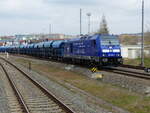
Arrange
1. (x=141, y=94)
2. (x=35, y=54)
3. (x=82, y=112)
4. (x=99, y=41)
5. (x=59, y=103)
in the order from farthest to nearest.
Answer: (x=35, y=54)
(x=99, y=41)
(x=141, y=94)
(x=59, y=103)
(x=82, y=112)

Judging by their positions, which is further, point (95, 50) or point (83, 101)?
point (95, 50)

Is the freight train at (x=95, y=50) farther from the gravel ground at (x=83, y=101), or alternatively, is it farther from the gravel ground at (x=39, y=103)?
the gravel ground at (x=39, y=103)

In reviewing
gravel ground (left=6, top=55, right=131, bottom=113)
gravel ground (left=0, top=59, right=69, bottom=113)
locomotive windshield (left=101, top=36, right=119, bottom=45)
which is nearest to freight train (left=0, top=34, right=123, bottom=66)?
locomotive windshield (left=101, top=36, right=119, bottom=45)

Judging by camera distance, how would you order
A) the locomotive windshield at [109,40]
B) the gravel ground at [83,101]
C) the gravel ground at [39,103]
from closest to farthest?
the gravel ground at [39,103], the gravel ground at [83,101], the locomotive windshield at [109,40]

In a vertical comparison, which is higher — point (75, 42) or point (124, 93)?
point (75, 42)

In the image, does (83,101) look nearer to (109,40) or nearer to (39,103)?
(39,103)

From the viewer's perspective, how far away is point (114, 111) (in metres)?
13.8

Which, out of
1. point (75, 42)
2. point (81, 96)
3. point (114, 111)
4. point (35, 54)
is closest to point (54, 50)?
point (75, 42)

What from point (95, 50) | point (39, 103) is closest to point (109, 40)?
point (95, 50)

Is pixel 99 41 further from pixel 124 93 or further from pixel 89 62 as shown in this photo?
pixel 124 93

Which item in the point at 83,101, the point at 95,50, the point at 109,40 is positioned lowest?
the point at 83,101

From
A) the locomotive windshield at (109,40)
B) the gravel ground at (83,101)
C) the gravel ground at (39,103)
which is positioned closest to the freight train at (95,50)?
the locomotive windshield at (109,40)

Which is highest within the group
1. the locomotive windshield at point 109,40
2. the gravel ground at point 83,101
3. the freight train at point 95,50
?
the locomotive windshield at point 109,40

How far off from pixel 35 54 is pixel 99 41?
49.2 metres
